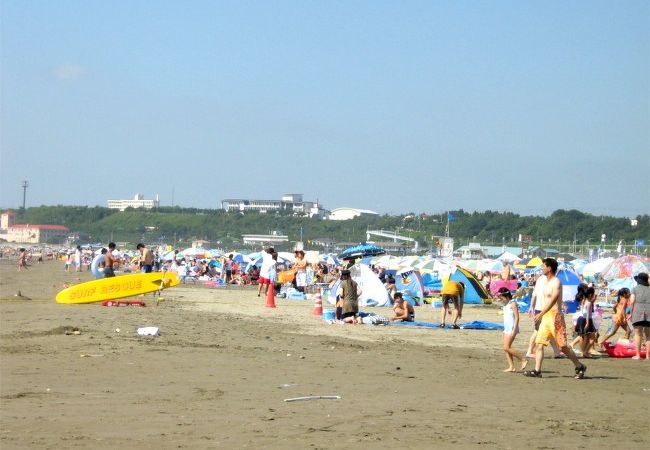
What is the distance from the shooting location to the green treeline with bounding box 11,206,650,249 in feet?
331

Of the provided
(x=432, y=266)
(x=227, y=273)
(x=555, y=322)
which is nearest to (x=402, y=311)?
(x=555, y=322)

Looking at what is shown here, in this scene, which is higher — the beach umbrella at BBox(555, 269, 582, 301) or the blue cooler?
the beach umbrella at BBox(555, 269, 582, 301)

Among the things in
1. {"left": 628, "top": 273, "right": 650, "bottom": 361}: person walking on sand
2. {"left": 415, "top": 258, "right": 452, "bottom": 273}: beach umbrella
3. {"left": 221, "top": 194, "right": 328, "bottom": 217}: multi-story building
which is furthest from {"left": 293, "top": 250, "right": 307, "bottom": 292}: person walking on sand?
{"left": 221, "top": 194, "right": 328, "bottom": 217}: multi-story building

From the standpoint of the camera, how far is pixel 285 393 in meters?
8.34

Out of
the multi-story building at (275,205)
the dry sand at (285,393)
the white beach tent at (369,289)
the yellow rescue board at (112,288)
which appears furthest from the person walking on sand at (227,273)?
the multi-story building at (275,205)

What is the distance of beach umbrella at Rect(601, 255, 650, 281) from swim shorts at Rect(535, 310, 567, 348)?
67.5ft

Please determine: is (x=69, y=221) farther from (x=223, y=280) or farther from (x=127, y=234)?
(x=223, y=280)

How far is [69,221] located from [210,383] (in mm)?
142035

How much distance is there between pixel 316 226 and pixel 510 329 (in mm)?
114813

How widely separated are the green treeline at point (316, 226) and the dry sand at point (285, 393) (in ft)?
256

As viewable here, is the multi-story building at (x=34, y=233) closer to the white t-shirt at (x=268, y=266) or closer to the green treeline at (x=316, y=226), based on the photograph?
the green treeline at (x=316, y=226)

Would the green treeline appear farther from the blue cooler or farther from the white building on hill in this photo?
the blue cooler

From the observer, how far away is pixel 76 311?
16.1 metres

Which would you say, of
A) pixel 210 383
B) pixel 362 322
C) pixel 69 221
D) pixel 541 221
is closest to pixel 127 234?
pixel 69 221
